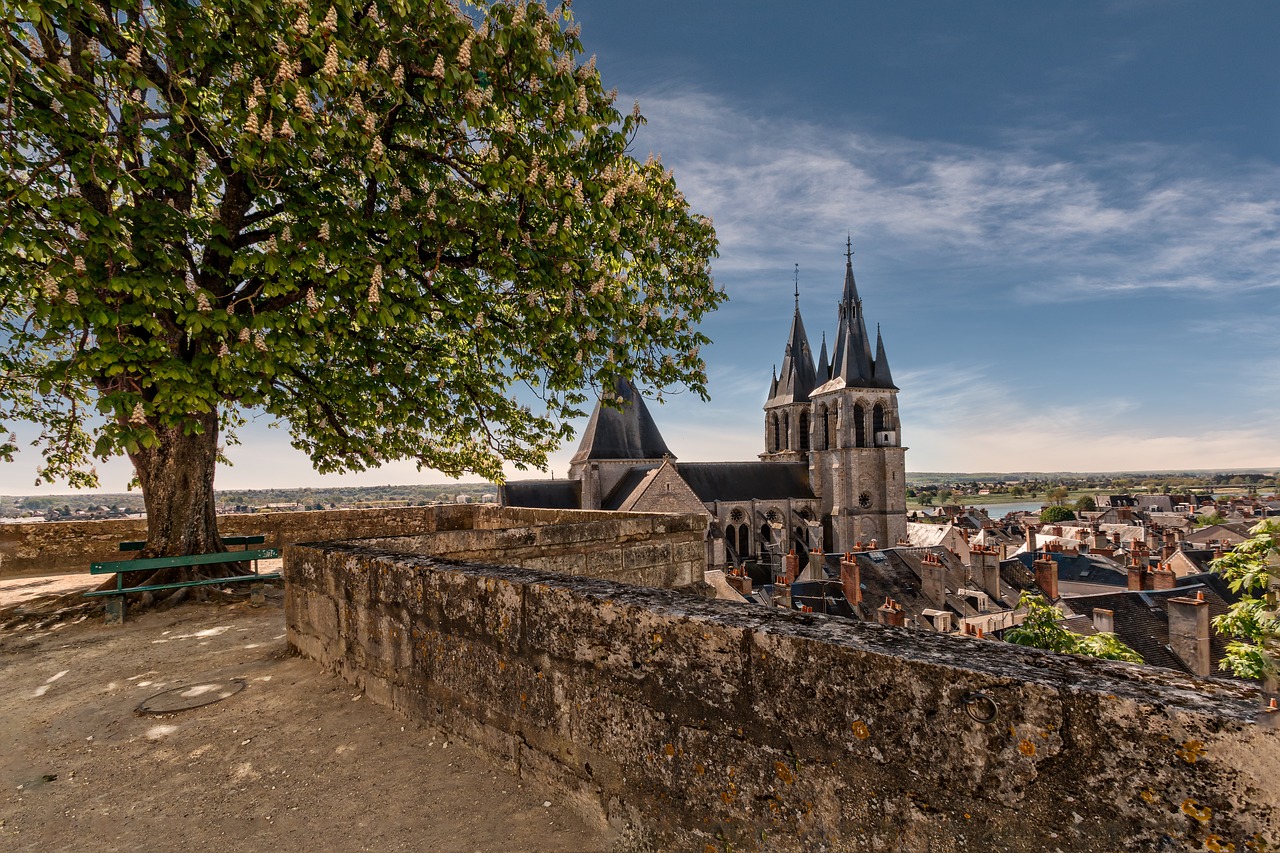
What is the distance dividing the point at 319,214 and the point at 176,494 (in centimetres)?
417

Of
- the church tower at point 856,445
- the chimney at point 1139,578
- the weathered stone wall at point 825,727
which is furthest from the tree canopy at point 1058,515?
the weathered stone wall at point 825,727

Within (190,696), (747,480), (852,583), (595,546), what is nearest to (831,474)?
(747,480)

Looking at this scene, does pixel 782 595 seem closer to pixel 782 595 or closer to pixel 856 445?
pixel 782 595

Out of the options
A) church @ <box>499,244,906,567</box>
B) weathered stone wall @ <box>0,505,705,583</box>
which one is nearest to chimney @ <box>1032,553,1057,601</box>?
church @ <box>499,244,906,567</box>

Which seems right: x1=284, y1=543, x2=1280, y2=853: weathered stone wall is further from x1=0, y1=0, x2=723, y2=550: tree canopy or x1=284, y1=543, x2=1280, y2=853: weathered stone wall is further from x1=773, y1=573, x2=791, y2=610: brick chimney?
x1=773, y1=573, x2=791, y2=610: brick chimney

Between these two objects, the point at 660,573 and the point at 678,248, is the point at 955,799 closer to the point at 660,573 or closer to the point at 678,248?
the point at 660,573

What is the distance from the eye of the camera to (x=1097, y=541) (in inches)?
2016

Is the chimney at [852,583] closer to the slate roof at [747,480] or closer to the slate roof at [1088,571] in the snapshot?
the slate roof at [1088,571]

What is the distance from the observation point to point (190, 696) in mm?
4320

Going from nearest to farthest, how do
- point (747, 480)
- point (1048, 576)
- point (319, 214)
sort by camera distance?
point (319, 214) < point (1048, 576) < point (747, 480)

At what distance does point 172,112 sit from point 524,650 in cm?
554

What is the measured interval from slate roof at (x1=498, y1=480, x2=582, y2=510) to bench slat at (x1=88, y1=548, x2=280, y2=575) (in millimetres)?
27891

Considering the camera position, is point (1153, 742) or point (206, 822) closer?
point (1153, 742)

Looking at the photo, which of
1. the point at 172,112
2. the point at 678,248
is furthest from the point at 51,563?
the point at 678,248
